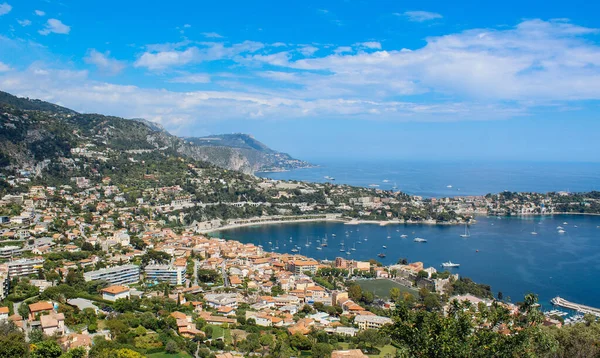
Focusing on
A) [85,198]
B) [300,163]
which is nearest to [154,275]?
[85,198]

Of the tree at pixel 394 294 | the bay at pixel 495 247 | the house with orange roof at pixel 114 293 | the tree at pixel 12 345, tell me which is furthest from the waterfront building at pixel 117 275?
the bay at pixel 495 247

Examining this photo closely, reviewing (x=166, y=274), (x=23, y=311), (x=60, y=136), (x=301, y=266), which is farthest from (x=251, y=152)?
(x=23, y=311)

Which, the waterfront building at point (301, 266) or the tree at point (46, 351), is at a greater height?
the tree at point (46, 351)

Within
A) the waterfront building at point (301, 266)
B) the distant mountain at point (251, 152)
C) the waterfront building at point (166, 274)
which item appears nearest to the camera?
the waterfront building at point (166, 274)

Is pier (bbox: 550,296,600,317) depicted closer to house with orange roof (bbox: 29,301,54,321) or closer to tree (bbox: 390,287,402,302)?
tree (bbox: 390,287,402,302)

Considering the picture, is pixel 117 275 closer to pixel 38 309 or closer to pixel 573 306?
pixel 38 309

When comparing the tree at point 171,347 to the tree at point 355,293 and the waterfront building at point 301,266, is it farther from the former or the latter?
the waterfront building at point 301,266
